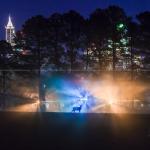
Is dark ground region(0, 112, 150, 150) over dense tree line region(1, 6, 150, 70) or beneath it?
beneath

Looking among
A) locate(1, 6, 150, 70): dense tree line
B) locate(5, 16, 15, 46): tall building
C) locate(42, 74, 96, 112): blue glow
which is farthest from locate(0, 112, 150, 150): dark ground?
locate(5, 16, 15, 46): tall building

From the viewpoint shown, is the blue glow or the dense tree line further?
the dense tree line

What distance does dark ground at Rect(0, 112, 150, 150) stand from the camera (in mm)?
2090

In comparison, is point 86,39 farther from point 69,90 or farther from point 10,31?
point 69,90

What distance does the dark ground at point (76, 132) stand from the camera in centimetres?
209

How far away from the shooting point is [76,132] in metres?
2.12

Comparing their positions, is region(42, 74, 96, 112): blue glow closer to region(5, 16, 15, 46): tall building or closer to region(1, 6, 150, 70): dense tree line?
region(1, 6, 150, 70): dense tree line

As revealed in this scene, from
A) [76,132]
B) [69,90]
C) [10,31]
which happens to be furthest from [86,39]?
[76,132]

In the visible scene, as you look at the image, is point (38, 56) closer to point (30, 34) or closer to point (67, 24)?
point (30, 34)

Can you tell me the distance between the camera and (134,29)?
1430 cm

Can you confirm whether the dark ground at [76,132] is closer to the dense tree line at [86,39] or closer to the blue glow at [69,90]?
the blue glow at [69,90]

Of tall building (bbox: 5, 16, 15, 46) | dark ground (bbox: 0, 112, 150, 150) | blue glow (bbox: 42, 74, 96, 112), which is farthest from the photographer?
tall building (bbox: 5, 16, 15, 46)

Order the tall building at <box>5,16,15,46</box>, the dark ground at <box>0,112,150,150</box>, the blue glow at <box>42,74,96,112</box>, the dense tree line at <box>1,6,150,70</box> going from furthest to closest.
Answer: the tall building at <box>5,16,15,46</box>, the dense tree line at <box>1,6,150,70</box>, the blue glow at <box>42,74,96,112</box>, the dark ground at <box>0,112,150,150</box>

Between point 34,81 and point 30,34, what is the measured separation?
20.4 feet
